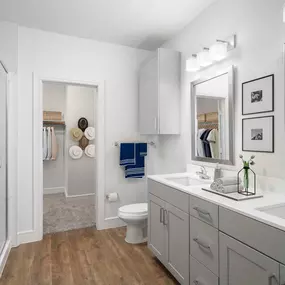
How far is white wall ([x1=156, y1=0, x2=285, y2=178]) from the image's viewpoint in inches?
66.7

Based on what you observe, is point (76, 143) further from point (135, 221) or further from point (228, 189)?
point (228, 189)

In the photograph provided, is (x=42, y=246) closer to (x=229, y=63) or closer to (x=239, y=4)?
(x=229, y=63)

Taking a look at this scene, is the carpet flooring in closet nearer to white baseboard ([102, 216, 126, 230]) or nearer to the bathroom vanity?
white baseboard ([102, 216, 126, 230])

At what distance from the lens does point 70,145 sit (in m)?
4.94

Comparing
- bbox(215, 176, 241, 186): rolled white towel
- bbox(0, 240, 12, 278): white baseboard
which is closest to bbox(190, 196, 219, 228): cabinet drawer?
bbox(215, 176, 241, 186): rolled white towel

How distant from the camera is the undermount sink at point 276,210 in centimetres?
138

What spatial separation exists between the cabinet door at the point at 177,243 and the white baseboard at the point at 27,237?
5.77 feet

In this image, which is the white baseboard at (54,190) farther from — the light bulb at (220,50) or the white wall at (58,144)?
the light bulb at (220,50)

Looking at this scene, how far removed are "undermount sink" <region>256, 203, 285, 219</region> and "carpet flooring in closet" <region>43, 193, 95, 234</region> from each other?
2.61 meters

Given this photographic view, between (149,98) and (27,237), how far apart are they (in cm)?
234

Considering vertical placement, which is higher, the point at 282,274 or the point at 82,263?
the point at 282,274

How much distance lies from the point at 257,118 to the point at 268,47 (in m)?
0.55

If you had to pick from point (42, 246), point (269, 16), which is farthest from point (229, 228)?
point (42, 246)

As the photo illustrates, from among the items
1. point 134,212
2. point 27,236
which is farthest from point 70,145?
point 134,212
